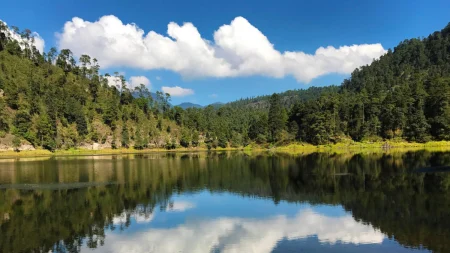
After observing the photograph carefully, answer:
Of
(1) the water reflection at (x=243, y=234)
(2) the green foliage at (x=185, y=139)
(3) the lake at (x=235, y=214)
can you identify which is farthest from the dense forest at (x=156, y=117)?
(1) the water reflection at (x=243, y=234)

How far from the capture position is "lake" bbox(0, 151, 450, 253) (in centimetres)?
2450

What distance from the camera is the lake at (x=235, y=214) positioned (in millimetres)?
24500

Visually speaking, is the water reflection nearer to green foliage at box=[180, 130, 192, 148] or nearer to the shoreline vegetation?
the shoreline vegetation

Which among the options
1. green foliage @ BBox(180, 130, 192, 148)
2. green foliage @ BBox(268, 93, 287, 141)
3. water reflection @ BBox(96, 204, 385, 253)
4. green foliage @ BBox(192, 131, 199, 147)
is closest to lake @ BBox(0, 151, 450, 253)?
water reflection @ BBox(96, 204, 385, 253)

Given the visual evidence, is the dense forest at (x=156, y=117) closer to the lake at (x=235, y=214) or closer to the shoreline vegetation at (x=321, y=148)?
the shoreline vegetation at (x=321, y=148)

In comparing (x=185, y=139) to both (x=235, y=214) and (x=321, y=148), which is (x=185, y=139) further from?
(x=235, y=214)

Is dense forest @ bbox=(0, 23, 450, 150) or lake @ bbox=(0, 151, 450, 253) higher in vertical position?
dense forest @ bbox=(0, 23, 450, 150)

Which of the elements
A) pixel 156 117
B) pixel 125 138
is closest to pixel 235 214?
pixel 125 138

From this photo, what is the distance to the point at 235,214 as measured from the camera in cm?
3400

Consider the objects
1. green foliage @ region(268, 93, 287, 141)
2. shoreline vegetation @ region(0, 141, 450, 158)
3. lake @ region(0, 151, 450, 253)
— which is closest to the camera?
lake @ region(0, 151, 450, 253)

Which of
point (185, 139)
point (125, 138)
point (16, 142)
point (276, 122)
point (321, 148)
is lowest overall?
point (321, 148)

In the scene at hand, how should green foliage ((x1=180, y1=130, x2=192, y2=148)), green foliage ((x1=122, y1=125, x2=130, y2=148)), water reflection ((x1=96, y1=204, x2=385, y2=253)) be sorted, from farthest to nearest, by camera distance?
green foliage ((x1=180, y1=130, x2=192, y2=148))
green foliage ((x1=122, y1=125, x2=130, y2=148))
water reflection ((x1=96, y1=204, x2=385, y2=253))

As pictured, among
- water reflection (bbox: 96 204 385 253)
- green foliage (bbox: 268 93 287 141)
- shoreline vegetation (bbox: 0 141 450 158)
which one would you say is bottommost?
water reflection (bbox: 96 204 385 253)

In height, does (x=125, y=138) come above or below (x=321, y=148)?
above
